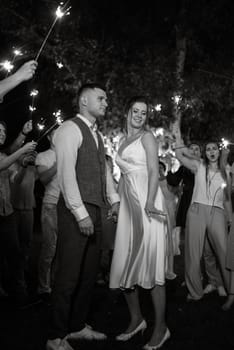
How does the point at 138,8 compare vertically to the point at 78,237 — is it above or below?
above

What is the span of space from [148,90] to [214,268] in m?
10.6

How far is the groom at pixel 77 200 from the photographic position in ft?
12.2

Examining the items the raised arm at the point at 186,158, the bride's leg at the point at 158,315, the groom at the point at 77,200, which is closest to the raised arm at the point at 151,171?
the groom at the point at 77,200

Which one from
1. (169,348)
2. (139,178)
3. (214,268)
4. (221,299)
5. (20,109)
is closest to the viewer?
(169,348)

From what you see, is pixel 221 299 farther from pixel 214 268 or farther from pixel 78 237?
pixel 78 237

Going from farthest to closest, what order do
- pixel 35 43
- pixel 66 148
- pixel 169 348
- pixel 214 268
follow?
pixel 35 43 < pixel 214 268 < pixel 169 348 < pixel 66 148

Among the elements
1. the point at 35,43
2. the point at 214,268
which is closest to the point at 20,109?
the point at 35,43

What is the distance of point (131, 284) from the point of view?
4.20 metres

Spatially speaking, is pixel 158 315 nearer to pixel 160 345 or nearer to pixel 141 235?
pixel 160 345

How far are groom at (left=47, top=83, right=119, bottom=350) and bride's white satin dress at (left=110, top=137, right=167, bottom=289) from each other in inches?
12.2

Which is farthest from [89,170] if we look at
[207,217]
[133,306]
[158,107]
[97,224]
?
[158,107]

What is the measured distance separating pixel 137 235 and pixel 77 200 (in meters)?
0.88

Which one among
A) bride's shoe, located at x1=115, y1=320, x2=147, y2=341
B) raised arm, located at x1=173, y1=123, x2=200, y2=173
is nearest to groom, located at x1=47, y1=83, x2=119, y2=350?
bride's shoe, located at x1=115, y1=320, x2=147, y2=341

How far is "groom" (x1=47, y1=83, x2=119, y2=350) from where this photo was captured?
12.2 feet
